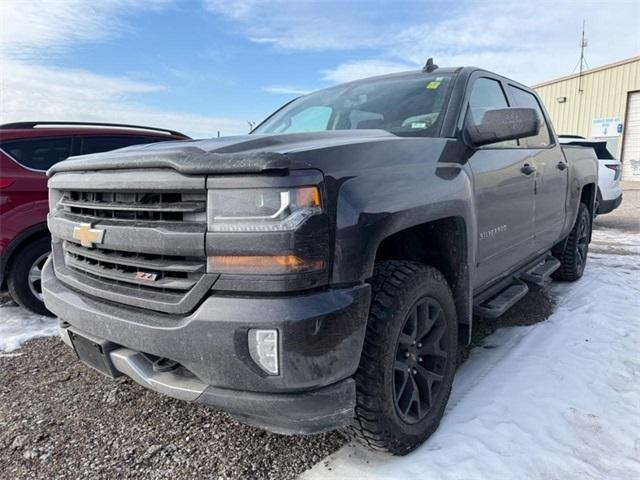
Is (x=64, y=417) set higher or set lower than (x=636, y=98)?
lower

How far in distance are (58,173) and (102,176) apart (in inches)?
23.7

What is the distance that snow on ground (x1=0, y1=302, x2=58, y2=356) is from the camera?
3.66 meters

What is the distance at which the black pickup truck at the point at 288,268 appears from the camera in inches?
64.3

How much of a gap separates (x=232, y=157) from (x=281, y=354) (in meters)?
0.71

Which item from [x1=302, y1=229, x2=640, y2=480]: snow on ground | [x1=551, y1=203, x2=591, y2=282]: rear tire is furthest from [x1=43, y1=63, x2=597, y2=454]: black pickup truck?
[x1=551, y1=203, x2=591, y2=282]: rear tire

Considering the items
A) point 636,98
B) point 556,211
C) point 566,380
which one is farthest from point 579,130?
point 566,380

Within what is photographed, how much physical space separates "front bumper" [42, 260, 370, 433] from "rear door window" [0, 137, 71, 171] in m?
3.17

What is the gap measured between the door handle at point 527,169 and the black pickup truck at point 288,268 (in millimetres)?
714

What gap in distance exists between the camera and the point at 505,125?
2.48 meters

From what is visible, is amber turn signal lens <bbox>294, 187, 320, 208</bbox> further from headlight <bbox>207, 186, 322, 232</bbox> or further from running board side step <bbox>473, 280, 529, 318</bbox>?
running board side step <bbox>473, 280, 529, 318</bbox>

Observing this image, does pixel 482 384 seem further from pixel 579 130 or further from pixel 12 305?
pixel 579 130

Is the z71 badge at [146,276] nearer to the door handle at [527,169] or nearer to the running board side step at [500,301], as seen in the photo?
the running board side step at [500,301]

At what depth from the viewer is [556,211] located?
4168 millimetres

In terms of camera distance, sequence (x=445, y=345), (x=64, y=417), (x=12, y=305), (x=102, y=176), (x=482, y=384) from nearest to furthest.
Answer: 1. (x=102, y=176)
2. (x=445, y=345)
3. (x=64, y=417)
4. (x=482, y=384)
5. (x=12, y=305)
